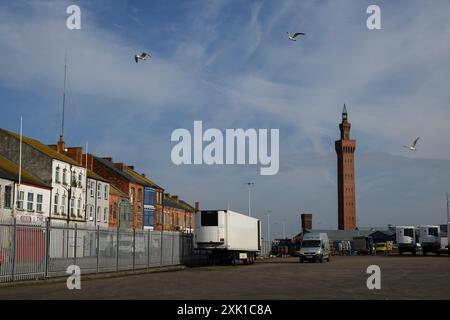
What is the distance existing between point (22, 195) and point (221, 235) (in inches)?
792

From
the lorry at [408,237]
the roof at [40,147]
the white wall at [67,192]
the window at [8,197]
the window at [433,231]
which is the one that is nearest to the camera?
the window at [8,197]

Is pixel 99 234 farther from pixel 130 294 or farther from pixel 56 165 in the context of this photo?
pixel 56 165

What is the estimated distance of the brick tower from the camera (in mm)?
143500

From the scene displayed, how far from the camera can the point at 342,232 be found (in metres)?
145

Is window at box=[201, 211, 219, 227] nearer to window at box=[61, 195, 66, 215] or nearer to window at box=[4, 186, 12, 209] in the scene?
window at box=[4, 186, 12, 209]

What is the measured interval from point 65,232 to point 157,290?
334 inches

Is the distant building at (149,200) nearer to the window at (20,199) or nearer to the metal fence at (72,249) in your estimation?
the window at (20,199)

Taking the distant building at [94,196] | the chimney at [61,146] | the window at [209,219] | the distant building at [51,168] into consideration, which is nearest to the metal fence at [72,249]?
the window at [209,219]

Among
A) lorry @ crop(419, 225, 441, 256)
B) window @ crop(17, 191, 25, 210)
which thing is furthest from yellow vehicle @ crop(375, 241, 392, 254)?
window @ crop(17, 191, 25, 210)

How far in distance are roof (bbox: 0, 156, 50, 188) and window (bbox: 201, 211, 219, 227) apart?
17.3 metres

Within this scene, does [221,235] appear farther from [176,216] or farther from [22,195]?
[176,216]

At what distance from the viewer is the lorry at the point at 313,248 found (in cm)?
4856

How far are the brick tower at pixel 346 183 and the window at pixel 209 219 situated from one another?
349 ft

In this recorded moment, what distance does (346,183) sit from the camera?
143m
